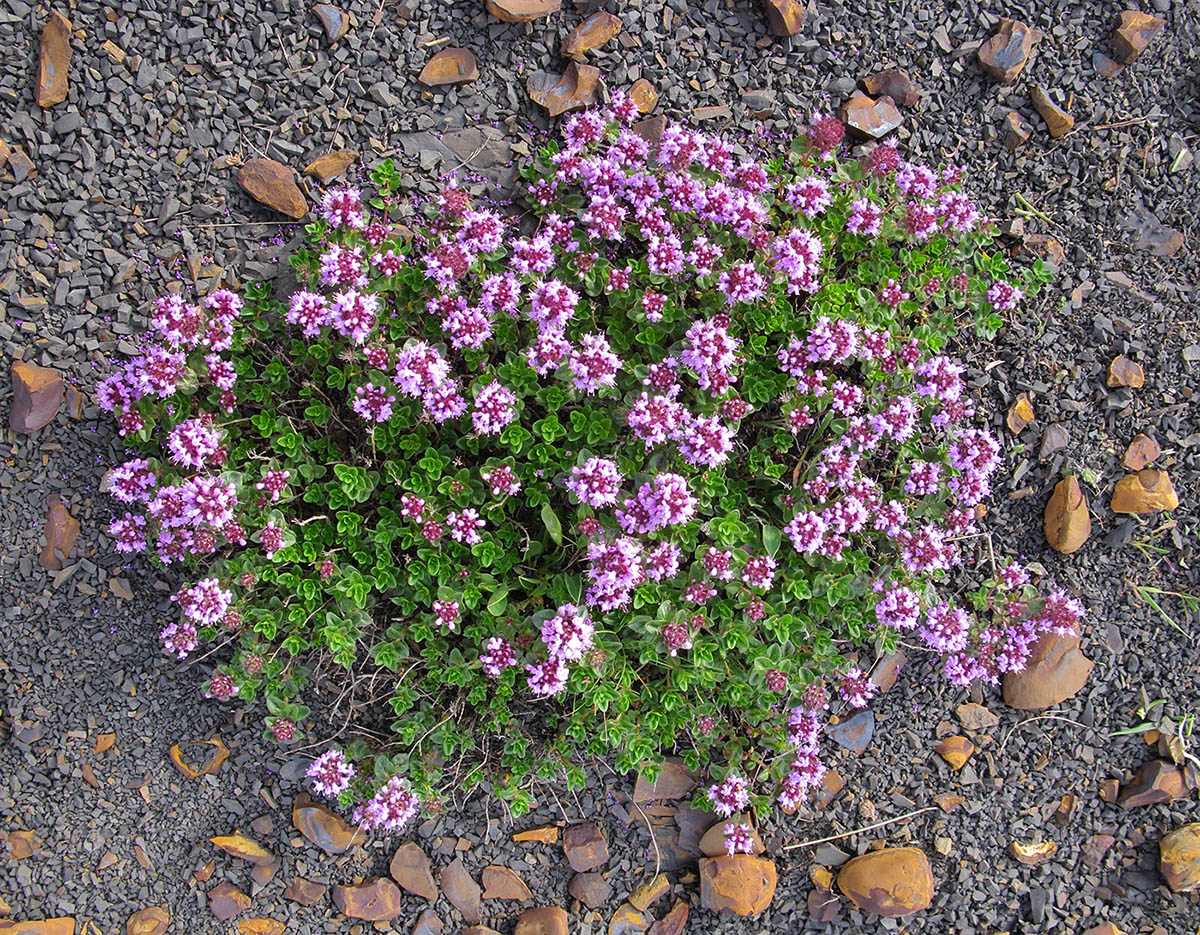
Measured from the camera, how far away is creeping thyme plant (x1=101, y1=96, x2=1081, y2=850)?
149 inches

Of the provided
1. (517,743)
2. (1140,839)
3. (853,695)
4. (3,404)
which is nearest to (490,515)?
(517,743)

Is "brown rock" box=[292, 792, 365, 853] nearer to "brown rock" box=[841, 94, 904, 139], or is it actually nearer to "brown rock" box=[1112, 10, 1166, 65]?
"brown rock" box=[841, 94, 904, 139]

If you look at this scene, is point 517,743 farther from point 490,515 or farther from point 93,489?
point 93,489

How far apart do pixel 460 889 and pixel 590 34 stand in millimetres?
4378

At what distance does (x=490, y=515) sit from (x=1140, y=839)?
12.9 ft

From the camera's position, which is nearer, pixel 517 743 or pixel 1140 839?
pixel 517 743

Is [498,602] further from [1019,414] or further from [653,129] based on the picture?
[1019,414]

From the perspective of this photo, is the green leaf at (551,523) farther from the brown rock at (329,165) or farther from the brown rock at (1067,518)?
the brown rock at (1067,518)

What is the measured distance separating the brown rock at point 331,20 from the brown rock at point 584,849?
13.7 ft

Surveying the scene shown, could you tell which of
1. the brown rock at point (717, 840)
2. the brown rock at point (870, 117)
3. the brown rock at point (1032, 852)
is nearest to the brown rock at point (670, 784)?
the brown rock at point (717, 840)

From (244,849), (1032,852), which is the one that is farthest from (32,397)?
(1032,852)

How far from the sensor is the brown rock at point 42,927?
4.28 m

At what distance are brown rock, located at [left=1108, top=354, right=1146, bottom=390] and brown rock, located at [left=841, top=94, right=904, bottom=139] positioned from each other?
1.77 m

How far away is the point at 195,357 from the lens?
155 inches
